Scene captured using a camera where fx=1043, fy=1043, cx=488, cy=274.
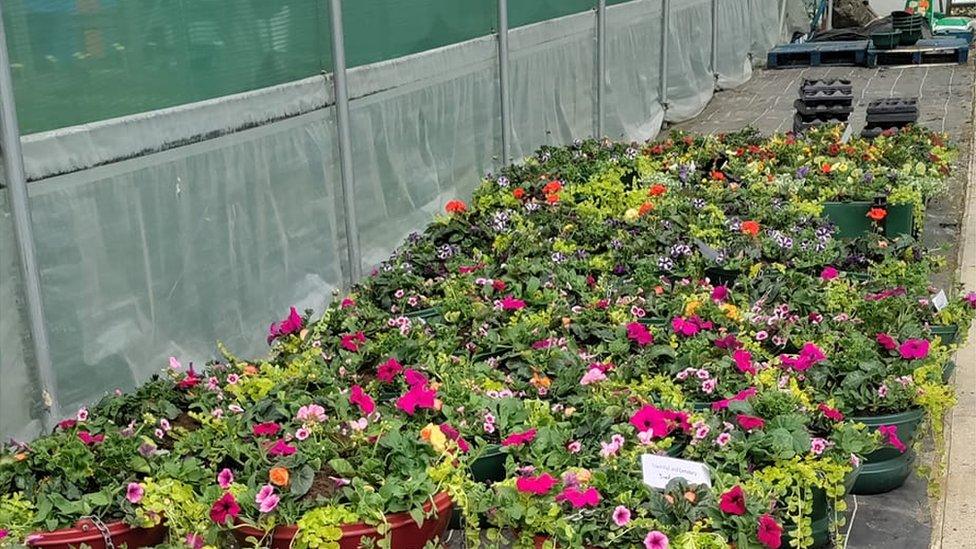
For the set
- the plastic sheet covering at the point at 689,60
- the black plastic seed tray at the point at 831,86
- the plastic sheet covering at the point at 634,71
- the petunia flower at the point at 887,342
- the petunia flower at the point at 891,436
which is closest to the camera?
the petunia flower at the point at 891,436

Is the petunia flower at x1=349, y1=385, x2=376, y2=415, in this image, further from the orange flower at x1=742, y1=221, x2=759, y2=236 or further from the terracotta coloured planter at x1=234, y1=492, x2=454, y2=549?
the orange flower at x1=742, y1=221, x2=759, y2=236

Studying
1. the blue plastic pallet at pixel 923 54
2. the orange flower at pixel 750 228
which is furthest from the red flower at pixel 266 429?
the blue plastic pallet at pixel 923 54

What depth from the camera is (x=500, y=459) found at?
3.26m

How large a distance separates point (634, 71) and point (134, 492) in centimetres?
839

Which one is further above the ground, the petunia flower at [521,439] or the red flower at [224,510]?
the red flower at [224,510]

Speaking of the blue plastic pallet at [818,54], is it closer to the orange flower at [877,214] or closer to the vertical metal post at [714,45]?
the vertical metal post at [714,45]

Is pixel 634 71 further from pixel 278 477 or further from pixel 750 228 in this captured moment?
pixel 278 477

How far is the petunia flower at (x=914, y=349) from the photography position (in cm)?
376

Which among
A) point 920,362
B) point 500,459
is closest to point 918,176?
point 920,362

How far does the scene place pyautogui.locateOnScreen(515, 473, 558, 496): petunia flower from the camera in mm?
2734

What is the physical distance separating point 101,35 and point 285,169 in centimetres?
128

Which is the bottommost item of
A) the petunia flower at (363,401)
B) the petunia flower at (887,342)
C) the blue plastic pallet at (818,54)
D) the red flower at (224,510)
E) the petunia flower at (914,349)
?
the blue plastic pallet at (818,54)

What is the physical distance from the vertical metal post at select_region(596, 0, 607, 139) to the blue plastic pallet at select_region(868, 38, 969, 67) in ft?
21.5

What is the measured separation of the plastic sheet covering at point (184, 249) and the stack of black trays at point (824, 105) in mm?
5407
